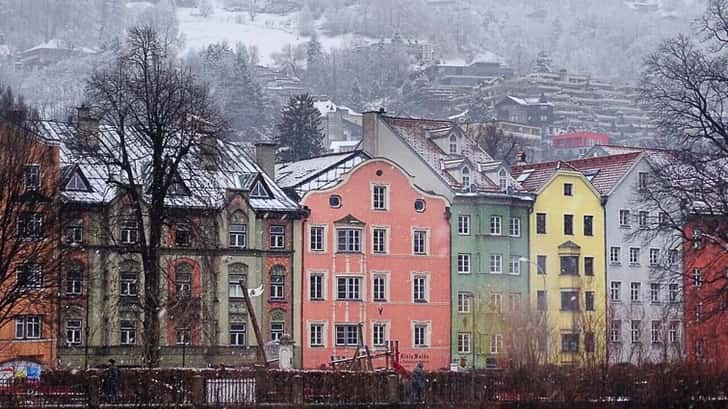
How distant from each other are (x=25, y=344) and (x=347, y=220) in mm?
19650

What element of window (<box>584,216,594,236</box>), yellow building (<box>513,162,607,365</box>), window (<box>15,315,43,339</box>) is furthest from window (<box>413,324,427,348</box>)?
window (<box>15,315,43,339</box>)

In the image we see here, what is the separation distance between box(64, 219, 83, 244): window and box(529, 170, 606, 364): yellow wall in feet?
92.8

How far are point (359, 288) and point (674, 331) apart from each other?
1840 centimetres

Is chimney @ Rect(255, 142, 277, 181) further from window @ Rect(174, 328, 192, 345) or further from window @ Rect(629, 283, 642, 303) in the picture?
window @ Rect(629, 283, 642, 303)

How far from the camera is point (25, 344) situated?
77.6 m

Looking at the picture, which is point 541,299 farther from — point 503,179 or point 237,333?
point 237,333

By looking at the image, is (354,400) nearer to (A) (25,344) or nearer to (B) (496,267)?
(A) (25,344)

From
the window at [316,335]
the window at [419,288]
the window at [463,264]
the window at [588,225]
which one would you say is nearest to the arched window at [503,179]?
the window at [463,264]

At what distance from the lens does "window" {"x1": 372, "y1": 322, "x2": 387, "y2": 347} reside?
289ft

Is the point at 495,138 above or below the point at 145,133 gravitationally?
above

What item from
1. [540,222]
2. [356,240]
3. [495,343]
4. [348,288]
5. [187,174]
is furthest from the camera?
[540,222]

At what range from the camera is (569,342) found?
93.9 m

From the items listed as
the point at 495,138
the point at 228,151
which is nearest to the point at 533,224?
the point at 228,151

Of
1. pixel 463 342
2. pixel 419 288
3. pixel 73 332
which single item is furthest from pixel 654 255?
pixel 73 332
